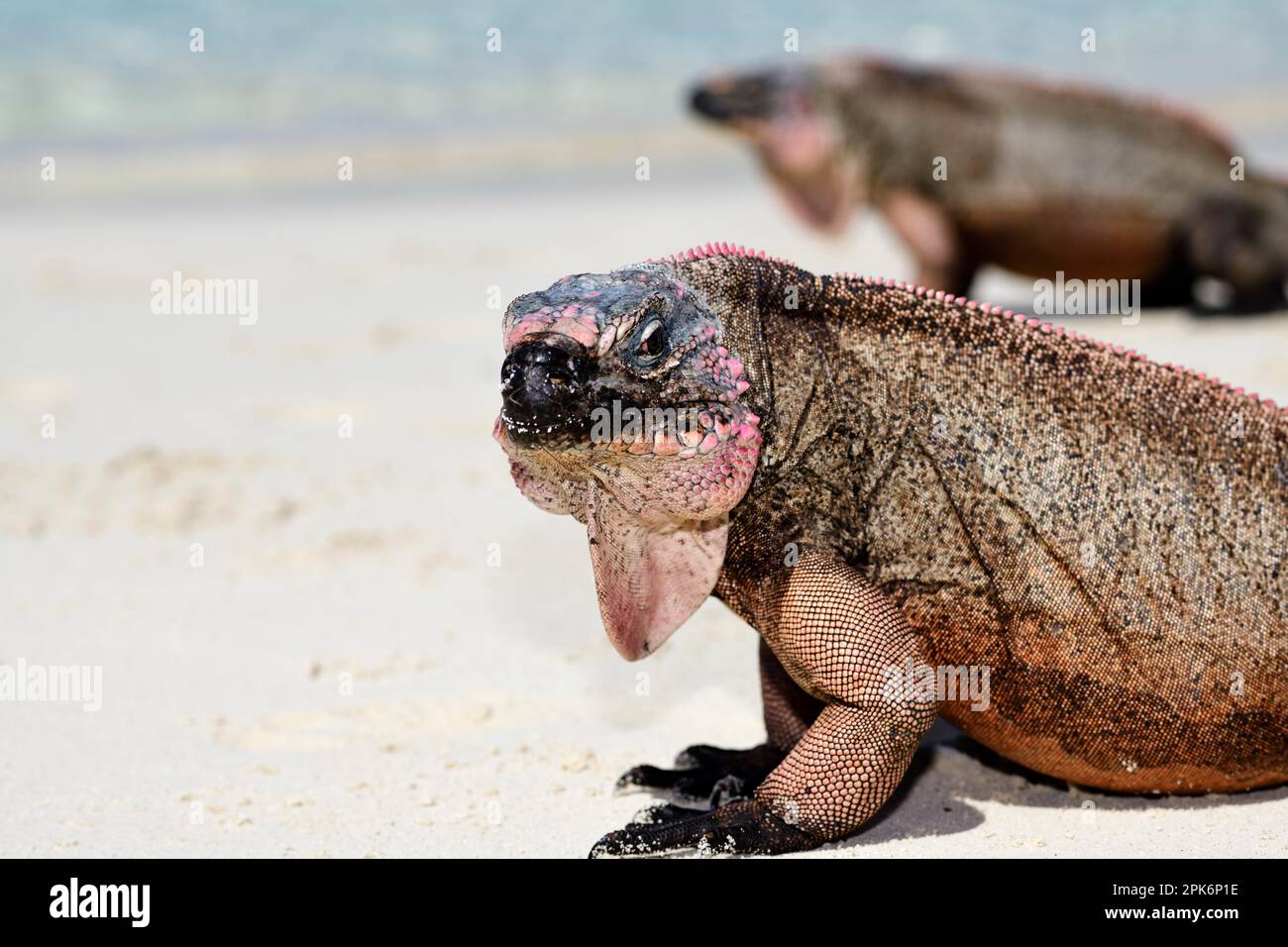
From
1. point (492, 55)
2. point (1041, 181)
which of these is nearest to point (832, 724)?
point (1041, 181)

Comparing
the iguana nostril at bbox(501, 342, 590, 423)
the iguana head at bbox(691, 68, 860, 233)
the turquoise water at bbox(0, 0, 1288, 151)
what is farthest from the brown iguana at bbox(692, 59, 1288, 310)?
the turquoise water at bbox(0, 0, 1288, 151)

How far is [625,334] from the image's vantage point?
3.74 m

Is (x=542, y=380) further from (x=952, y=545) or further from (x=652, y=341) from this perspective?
(x=952, y=545)

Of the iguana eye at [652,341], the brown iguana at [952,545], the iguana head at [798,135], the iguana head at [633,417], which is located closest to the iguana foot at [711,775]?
the brown iguana at [952,545]

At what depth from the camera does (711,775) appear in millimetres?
4648

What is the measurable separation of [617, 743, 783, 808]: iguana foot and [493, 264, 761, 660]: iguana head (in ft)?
2.40

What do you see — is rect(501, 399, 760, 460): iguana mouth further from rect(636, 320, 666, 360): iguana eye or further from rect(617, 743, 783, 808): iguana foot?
rect(617, 743, 783, 808): iguana foot

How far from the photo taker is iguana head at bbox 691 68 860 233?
11.8 m

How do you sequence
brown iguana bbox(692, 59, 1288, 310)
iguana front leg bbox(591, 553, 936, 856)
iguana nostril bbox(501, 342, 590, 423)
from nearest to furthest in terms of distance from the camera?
iguana nostril bbox(501, 342, 590, 423), iguana front leg bbox(591, 553, 936, 856), brown iguana bbox(692, 59, 1288, 310)

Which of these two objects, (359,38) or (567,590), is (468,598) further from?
(359,38)

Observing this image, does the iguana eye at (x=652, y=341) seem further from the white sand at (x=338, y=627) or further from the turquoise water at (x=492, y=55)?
the turquoise water at (x=492, y=55)

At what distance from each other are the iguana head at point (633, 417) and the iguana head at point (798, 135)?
8156 mm

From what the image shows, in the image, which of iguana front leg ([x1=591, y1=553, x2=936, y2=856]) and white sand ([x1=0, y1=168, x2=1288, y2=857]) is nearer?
iguana front leg ([x1=591, y1=553, x2=936, y2=856])
